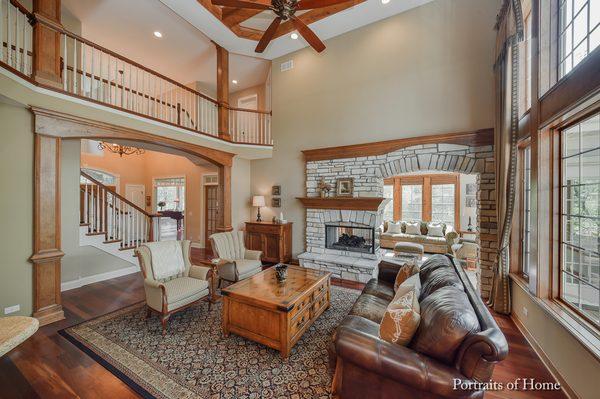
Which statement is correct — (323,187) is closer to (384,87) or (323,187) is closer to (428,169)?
(428,169)

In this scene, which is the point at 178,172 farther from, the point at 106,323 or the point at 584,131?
the point at 584,131

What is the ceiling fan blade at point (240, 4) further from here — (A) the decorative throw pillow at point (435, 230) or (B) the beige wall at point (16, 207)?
(A) the decorative throw pillow at point (435, 230)

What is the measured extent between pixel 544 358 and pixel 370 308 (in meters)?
1.73

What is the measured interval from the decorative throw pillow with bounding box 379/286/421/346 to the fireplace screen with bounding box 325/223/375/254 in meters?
3.30

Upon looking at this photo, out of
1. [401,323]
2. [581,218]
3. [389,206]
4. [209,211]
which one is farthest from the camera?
[389,206]

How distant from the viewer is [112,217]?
478 cm

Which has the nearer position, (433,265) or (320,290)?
(433,265)

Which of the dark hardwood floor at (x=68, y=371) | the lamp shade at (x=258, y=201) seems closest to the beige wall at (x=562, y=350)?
the dark hardwood floor at (x=68, y=371)

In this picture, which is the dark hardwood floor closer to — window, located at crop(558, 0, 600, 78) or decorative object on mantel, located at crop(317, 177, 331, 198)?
window, located at crop(558, 0, 600, 78)

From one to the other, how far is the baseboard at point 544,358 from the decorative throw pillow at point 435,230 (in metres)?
4.37

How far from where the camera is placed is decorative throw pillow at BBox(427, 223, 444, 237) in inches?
289

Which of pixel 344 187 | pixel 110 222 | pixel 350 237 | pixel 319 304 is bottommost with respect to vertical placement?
pixel 319 304

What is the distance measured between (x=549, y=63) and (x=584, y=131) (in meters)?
0.90

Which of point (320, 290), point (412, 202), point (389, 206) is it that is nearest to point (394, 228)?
point (389, 206)
